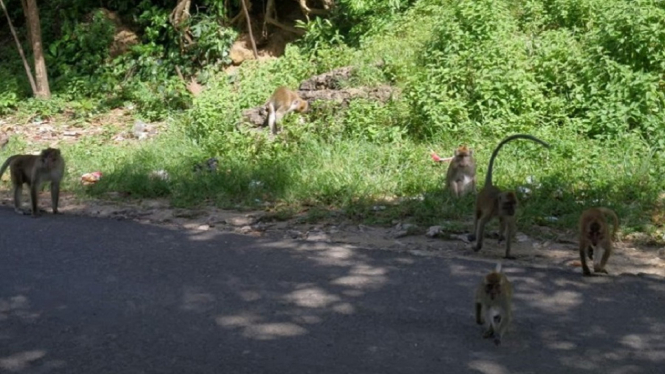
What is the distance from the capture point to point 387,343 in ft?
21.7

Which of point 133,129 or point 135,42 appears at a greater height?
point 135,42

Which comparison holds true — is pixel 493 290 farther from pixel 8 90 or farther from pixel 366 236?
pixel 8 90

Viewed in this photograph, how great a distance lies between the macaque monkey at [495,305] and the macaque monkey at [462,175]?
3939mm

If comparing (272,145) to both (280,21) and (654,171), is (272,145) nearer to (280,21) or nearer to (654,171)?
(654,171)

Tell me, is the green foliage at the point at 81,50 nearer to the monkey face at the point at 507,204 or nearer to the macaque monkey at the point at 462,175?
the macaque monkey at the point at 462,175

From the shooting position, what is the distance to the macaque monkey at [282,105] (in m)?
13.9

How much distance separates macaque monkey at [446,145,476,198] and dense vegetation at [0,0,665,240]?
0.72 feet

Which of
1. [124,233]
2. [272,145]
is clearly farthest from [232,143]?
[124,233]

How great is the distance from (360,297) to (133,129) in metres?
9.01

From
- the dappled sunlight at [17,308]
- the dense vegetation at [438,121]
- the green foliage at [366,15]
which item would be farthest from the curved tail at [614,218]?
the green foliage at [366,15]

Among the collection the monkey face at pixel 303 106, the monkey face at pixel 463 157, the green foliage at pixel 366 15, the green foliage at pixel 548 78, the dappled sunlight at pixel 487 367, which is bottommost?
the dappled sunlight at pixel 487 367

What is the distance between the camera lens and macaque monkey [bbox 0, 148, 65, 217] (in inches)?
447

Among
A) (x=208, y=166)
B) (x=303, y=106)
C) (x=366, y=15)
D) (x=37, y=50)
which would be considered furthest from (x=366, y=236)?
(x=37, y=50)

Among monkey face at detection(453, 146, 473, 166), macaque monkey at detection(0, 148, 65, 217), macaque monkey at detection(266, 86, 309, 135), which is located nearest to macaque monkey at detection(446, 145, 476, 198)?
monkey face at detection(453, 146, 473, 166)
